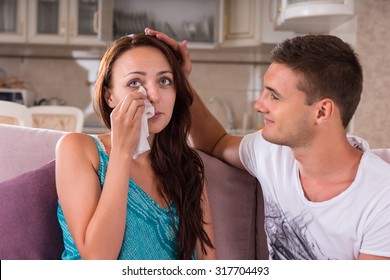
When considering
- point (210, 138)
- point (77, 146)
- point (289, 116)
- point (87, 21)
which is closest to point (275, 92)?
point (289, 116)

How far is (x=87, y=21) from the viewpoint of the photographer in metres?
5.29

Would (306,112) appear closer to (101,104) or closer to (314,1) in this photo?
(101,104)

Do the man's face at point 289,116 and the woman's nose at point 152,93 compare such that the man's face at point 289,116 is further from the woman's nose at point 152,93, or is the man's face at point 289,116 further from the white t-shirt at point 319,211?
the woman's nose at point 152,93

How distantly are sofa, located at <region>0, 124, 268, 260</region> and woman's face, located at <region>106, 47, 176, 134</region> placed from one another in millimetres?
273

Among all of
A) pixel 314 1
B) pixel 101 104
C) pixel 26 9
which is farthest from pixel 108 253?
pixel 26 9

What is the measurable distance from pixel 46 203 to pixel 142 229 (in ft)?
0.80

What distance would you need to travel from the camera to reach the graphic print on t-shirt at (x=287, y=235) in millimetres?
1505

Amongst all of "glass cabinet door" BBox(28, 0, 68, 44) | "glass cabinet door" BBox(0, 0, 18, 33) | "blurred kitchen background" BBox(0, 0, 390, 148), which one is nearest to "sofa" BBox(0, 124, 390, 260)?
"blurred kitchen background" BBox(0, 0, 390, 148)

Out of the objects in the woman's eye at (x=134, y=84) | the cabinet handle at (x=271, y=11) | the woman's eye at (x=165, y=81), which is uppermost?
the cabinet handle at (x=271, y=11)

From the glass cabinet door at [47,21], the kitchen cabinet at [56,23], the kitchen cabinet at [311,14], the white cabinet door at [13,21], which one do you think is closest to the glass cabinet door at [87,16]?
the kitchen cabinet at [56,23]

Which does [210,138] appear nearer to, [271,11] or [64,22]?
[271,11]

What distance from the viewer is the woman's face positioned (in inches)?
57.6

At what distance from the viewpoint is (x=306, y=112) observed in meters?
1.52

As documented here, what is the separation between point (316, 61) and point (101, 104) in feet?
1.81
